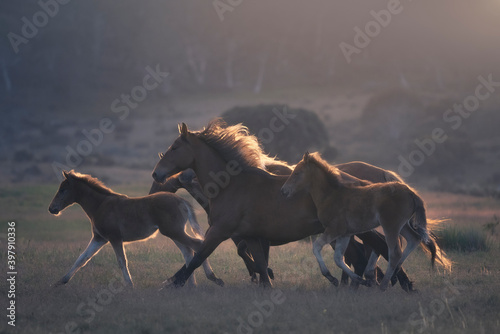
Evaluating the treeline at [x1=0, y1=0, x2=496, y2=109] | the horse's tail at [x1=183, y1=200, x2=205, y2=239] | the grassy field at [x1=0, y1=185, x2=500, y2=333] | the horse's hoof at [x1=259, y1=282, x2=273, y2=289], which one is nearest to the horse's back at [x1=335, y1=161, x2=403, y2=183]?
the grassy field at [x1=0, y1=185, x2=500, y2=333]

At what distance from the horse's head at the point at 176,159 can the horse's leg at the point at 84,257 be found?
133cm

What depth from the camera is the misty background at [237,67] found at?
1881 inches

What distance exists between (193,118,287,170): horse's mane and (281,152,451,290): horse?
0.82m

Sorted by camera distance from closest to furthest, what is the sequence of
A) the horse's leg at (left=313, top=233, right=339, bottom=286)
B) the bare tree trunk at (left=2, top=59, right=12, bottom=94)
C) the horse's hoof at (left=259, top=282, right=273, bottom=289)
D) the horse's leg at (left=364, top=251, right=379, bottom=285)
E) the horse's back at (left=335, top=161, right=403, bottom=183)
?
the horse's leg at (left=313, top=233, right=339, bottom=286)
the horse's hoof at (left=259, top=282, right=273, bottom=289)
the horse's leg at (left=364, top=251, right=379, bottom=285)
the horse's back at (left=335, top=161, right=403, bottom=183)
the bare tree trunk at (left=2, top=59, right=12, bottom=94)

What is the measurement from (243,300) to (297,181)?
183 centimetres

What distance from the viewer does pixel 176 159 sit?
9.37 metres

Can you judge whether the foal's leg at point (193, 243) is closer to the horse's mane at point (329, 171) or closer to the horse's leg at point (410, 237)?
the horse's mane at point (329, 171)

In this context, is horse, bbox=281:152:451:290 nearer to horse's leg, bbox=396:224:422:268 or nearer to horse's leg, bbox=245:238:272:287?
horse's leg, bbox=396:224:422:268

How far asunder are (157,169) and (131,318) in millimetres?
2583

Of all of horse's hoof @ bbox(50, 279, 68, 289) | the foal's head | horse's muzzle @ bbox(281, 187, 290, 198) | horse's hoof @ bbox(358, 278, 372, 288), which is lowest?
horse's hoof @ bbox(358, 278, 372, 288)

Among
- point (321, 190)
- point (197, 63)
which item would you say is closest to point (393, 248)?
point (321, 190)

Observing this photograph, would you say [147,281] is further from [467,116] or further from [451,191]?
[467,116]

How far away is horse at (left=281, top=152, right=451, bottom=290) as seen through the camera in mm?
8516

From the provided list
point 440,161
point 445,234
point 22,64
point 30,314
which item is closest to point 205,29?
point 22,64
